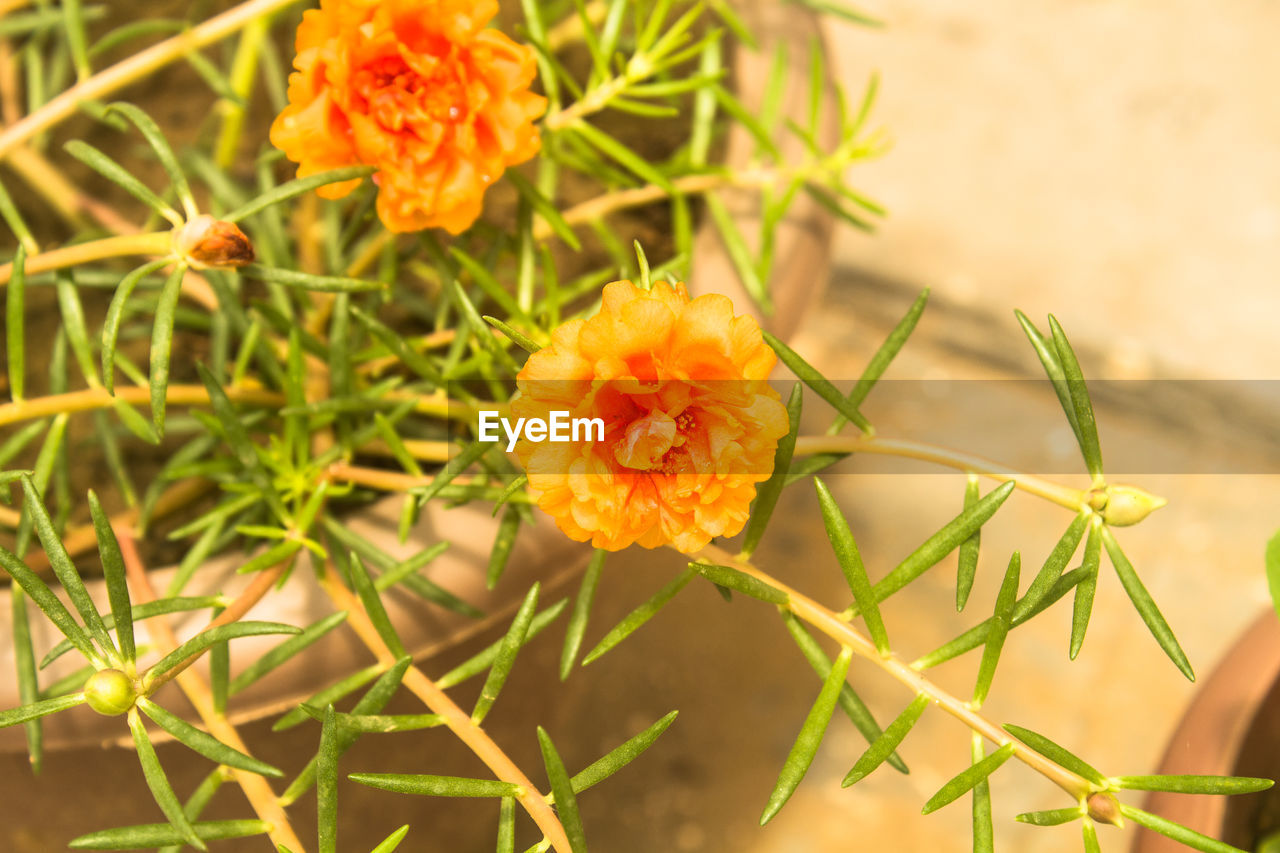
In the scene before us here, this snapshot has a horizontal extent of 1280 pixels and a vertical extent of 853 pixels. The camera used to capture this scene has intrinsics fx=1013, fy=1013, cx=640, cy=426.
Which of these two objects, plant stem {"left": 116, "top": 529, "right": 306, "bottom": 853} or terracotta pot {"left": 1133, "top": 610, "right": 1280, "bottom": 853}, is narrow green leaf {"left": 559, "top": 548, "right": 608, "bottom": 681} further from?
terracotta pot {"left": 1133, "top": 610, "right": 1280, "bottom": 853}

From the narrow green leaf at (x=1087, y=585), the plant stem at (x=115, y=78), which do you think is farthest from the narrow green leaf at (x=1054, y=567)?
the plant stem at (x=115, y=78)

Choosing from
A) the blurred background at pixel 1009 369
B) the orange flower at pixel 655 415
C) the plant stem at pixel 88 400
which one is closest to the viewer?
the orange flower at pixel 655 415

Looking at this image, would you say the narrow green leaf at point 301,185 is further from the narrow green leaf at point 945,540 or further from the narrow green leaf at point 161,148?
the narrow green leaf at point 945,540

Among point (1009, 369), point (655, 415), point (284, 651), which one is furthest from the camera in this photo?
point (1009, 369)

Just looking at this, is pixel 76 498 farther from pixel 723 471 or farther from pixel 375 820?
pixel 723 471

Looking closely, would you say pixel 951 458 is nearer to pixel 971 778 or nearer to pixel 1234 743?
pixel 971 778

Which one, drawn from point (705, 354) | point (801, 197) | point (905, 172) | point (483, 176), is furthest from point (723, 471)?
point (905, 172)

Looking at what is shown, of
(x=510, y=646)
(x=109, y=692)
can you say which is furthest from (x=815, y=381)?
(x=109, y=692)

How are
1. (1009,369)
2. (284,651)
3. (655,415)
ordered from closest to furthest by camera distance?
(655,415) < (284,651) < (1009,369)
